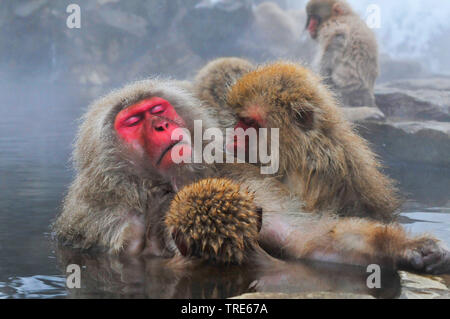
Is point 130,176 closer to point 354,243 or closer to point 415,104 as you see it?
point 354,243

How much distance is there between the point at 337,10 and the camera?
8.48 meters

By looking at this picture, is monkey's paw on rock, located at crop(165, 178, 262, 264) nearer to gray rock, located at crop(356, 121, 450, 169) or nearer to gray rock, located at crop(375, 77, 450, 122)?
gray rock, located at crop(356, 121, 450, 169)

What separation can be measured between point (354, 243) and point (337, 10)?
246 inches

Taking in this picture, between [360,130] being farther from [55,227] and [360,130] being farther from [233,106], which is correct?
[55,227]

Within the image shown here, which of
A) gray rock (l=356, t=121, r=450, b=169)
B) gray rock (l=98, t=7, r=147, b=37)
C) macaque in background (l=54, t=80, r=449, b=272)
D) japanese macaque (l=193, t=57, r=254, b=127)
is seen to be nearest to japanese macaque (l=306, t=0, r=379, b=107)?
gray rock (l=356, t=121, r=450, b=169)

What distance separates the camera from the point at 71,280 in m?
2.65

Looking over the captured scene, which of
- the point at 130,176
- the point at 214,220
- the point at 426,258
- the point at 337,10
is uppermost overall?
the point at 337,10

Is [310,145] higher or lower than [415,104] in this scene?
lower

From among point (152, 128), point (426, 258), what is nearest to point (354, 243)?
point (426, 258)

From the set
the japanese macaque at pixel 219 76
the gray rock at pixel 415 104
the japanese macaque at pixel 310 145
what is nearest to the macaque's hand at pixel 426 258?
the japanese macaque at pixel 310 145

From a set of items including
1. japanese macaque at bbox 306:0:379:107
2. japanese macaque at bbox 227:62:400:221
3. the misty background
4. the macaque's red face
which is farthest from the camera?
the misty background

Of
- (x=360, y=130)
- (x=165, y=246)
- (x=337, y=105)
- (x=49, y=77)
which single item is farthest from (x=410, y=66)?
(x=165, y=246)

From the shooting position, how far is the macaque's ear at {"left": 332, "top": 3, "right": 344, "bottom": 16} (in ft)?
27.8

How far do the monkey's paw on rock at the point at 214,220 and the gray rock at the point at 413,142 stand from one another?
3879mm
